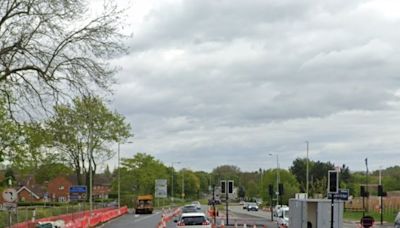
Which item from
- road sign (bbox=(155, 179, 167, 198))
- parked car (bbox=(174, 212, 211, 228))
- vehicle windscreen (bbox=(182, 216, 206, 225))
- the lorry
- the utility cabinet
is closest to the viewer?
the utility cabinet

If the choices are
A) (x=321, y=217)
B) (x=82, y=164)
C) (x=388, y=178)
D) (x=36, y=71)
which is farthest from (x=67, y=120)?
(x=388, y=178)

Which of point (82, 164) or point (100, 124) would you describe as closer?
point (100, 124)

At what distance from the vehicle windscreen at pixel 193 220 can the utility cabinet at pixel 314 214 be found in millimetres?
5559

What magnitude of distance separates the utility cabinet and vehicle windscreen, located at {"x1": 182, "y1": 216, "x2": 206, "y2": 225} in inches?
219

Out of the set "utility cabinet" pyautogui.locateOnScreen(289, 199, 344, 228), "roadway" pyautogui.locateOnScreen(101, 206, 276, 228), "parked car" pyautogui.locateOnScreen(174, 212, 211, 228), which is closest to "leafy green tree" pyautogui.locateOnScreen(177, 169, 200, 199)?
"roadway" pyautogui.locateOnScreen(101, 206, 276, 228)

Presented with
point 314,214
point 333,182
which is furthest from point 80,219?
point 333,182

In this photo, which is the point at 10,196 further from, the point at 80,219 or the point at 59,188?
the point at 59,188

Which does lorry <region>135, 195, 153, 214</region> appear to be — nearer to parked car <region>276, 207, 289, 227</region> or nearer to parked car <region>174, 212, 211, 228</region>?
parked car <region>276, 207, 289, 227</region>

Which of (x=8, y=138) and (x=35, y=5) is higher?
(x=35, y=5)

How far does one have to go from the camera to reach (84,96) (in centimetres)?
2819

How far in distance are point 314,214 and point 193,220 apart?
802 centimetres

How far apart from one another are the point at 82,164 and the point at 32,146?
2159 inches

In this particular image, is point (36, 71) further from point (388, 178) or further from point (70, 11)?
point (388, 178)

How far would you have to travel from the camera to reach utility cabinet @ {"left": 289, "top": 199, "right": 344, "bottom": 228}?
3067 cm
